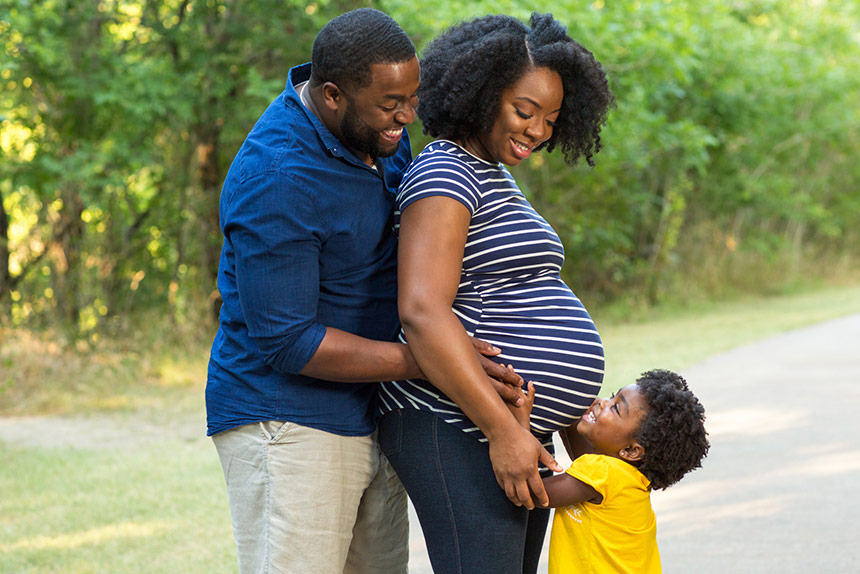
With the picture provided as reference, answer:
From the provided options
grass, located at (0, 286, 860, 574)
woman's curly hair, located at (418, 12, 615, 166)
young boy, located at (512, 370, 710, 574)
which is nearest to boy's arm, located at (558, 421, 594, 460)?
young boy, located at (512, 370, 710, 574)

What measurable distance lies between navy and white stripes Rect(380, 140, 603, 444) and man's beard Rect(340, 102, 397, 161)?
→ 0.12 metres

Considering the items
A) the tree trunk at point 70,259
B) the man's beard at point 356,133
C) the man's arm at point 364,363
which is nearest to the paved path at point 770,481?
the man's arm at point 364,363

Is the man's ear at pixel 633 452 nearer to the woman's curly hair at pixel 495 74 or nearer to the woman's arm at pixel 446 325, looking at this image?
the woman's arm at pixel 446 325

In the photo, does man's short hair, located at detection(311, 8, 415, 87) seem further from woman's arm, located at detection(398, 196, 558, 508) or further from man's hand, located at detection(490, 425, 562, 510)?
man's hand, located at detection(490, 425, 562, 510)

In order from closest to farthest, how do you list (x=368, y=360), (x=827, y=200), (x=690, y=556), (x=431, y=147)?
(x=368, y=360)
(x=431, y=147)
(x=690, y=556)
(x=827, y=200)

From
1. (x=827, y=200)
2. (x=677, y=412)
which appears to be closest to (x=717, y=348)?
(x=677, y=412)

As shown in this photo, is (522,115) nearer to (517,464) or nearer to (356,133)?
(356,133)

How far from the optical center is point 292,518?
210cm

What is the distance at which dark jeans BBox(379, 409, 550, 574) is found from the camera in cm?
212

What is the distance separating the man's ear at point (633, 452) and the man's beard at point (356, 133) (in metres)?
1.00

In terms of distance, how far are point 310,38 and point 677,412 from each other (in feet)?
24.6

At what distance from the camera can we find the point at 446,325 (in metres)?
1.97

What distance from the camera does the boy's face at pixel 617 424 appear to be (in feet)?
7.86

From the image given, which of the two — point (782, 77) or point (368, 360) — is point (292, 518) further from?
point (782, 77)
